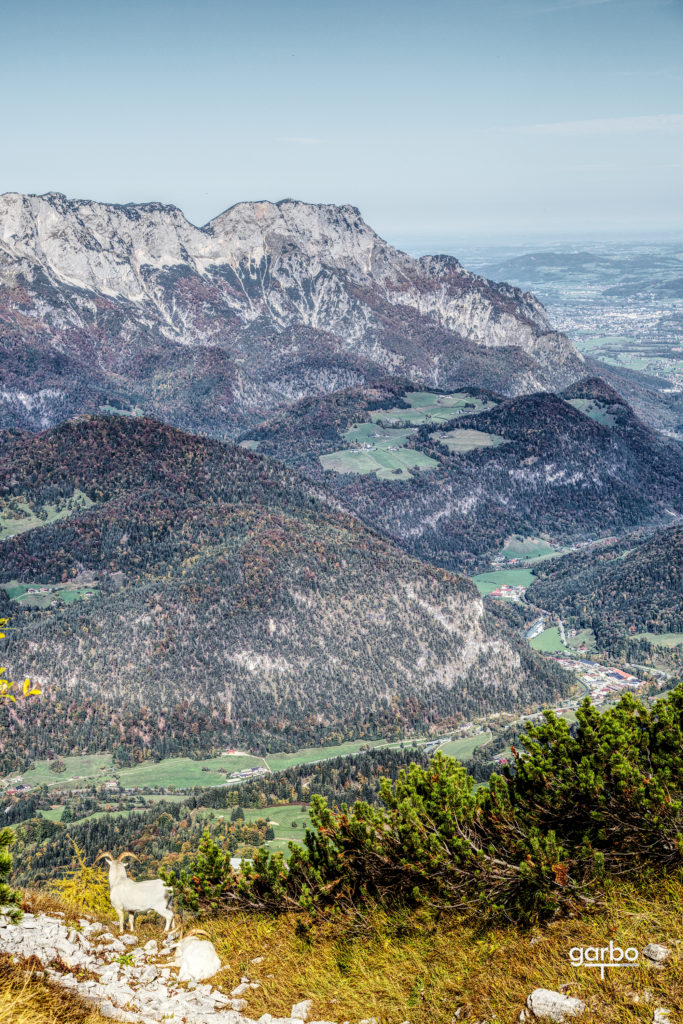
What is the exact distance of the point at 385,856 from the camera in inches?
1313

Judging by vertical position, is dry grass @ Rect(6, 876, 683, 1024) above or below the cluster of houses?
above

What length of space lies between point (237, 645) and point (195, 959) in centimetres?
13915

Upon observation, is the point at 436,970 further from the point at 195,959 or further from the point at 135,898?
the point at 135,898

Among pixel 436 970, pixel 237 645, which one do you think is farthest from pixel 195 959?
pixel 237 645

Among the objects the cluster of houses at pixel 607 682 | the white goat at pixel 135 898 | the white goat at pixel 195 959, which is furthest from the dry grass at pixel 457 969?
the cluster of houses at pixel 607 682

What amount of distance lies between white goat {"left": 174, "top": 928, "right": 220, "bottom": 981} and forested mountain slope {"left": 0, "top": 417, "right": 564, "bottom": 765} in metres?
119

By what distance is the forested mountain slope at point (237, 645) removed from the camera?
493 feet

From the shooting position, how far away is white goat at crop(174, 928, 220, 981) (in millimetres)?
27609

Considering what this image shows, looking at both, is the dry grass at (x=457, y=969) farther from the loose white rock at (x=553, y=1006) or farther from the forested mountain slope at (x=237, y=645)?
the forested mountain slope at (x=237, y=645)

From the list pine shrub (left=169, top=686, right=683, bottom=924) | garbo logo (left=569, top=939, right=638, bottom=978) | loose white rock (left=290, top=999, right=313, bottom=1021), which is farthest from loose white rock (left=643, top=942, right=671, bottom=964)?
loose white rock (left=290, top=999, right=313, bottom=1021)

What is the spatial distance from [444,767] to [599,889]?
28.3 ft

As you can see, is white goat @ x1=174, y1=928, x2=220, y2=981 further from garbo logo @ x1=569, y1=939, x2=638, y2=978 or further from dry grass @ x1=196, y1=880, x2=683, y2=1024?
garbo logo @ x1=569, y1=939, x2=638, y2=978

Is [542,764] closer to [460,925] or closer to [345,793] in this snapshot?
[460,925]

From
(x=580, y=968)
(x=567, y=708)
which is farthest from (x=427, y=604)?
(x=580, y=968)
